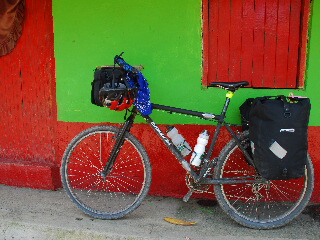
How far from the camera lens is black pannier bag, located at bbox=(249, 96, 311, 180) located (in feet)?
10.9

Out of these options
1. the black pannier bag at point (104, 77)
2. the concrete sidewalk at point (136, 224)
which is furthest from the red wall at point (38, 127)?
the black pannier bag at point (104, 77)

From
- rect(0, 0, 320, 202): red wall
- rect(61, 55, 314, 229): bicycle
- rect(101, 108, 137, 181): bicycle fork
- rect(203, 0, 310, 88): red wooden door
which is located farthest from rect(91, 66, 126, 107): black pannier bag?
rect(203, 0, 310, 88): red wooden door

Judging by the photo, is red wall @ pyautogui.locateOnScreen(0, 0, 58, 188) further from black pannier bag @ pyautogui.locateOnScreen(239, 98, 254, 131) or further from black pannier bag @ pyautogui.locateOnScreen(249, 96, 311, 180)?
black pannier bag @ pyautogui.locateOnScreen(249, 96, 311, 180)

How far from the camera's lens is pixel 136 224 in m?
3.75

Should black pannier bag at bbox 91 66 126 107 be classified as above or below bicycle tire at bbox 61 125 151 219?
above

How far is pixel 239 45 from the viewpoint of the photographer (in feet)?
13.3

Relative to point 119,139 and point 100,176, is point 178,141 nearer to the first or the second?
point 119,139

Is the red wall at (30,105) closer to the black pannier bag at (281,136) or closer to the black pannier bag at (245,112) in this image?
the black pannier bag at (245,112)

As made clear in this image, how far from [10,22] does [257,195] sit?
11.0 ft

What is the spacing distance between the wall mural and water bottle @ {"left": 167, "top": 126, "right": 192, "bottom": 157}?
7.26ft

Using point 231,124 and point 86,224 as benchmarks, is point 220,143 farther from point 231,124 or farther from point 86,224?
point 86,224

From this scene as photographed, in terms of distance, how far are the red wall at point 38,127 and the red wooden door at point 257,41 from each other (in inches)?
31.3

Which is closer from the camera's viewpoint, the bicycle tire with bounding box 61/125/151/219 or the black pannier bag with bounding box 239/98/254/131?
the black pannier bag with bounding box 239/98/254/131

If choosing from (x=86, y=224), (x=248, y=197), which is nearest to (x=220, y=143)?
(x=248, y=197)
